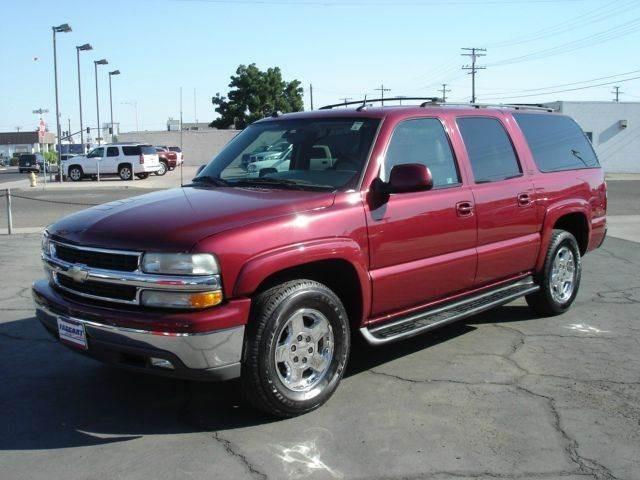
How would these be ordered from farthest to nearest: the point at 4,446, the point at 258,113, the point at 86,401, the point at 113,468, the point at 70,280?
1. the point at 258,113
2. the point at 86,401
3. the point at 70,280
4. the point at 4,446
5. the point at 113,468

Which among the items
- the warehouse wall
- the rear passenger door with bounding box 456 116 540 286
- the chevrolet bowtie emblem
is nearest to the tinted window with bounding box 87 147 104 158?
the warehouse wall

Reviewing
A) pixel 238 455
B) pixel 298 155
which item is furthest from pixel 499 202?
pixel 238 455

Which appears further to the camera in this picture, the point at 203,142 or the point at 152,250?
the point at 203,142

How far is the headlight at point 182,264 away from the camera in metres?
3.57

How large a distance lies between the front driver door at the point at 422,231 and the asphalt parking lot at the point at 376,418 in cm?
66

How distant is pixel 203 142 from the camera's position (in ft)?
207

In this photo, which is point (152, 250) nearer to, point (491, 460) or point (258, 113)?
point (491, 460)

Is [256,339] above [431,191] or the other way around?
the other way around

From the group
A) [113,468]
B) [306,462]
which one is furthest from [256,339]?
[113,468]

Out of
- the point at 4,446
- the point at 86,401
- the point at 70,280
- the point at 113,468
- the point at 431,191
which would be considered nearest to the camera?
the point at 113,468

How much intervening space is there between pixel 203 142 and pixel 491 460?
203 ft

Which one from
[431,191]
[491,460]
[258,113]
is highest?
[258,113]

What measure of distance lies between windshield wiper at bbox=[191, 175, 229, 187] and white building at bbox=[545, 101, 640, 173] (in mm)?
44710

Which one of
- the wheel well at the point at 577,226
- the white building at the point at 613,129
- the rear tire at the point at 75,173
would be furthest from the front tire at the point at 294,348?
the white building at the point at 613,129
